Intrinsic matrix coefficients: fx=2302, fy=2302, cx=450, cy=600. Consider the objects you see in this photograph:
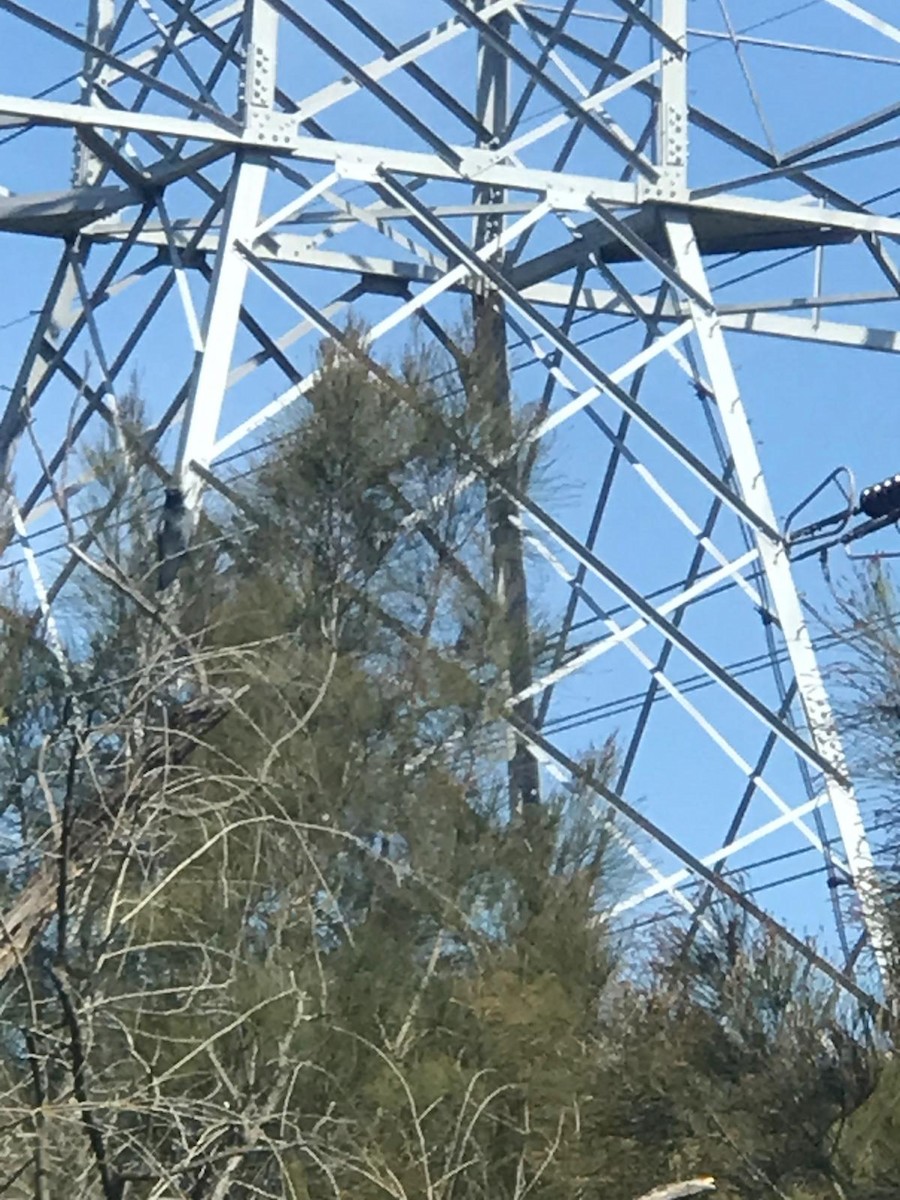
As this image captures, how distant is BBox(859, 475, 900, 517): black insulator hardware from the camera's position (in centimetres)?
1149

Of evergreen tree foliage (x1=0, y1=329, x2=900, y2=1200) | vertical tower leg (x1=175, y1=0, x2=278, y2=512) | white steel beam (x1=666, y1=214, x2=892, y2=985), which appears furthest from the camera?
vertical tower leg (x1=175, y1=0, x2=278, y2=512)

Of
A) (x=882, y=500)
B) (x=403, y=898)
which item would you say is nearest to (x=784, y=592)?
(x=882, y=500)

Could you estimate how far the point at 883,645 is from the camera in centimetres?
951

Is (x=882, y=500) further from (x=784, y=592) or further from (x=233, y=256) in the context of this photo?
(x=233, y=256)

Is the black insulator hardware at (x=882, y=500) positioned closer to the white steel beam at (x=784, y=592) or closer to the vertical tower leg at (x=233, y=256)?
the white steel beam at (x=784, y=592)

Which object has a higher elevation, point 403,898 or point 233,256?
point 233,256

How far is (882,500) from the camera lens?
1163cm

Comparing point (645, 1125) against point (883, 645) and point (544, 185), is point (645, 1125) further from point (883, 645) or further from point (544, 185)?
point (544, 185)

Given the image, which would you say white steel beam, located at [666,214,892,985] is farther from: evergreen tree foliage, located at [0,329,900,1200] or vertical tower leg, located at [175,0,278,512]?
vertical tower leg, located at [175,0,278,512]

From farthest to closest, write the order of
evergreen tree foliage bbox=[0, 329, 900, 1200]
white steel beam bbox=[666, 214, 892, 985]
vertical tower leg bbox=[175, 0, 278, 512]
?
vertical tower leg bbox=[175, 0, 278, 512] < white steel beam bbox=[666, 214, 892, 985] < evergreen tree foliage bbox=[0, 329, 900, 1200]

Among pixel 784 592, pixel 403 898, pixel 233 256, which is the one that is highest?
pixel 233 256

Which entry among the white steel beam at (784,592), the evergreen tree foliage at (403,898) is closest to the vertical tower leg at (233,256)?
the evergreen tree foliage at (403,898)

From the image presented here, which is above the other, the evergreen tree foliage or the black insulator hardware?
the black insulator hardware

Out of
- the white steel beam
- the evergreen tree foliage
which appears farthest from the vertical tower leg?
the white steel beam
